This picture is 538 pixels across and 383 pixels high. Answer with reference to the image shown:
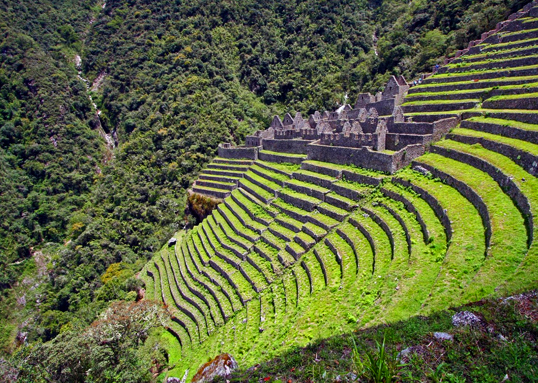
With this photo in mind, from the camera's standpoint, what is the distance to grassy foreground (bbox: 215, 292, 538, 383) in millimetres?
4746

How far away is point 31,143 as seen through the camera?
2164 inches

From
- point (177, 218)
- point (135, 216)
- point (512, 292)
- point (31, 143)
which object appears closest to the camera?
point (512, 292)

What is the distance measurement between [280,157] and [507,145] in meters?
15.6

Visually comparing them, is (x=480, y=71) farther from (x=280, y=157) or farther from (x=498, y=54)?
(x=280, y=157)

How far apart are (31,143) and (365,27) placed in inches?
2390

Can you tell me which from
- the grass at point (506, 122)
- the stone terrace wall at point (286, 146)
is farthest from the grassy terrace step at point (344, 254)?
the stone terrace wall at point (286, 146)

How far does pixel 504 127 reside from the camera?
13.5m

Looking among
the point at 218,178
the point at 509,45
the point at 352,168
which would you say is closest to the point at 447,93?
the point at 509,45

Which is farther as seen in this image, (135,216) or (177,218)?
(135,216)

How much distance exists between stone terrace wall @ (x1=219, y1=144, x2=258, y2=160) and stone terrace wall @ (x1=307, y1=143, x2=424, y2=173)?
33.7ft

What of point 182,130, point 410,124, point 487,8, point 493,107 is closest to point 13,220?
point 182,130

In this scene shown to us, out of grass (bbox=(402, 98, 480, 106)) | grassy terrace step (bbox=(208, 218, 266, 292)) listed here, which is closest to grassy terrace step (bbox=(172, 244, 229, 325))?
grassy terrace step (bbox=(208, 218, 266, 292))

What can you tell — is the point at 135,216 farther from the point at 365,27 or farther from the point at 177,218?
the point at 365,27

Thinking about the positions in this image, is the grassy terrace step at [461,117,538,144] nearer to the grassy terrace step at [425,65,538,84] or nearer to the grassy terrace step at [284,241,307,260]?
the grassy terrace step at [425,65,538,84]
